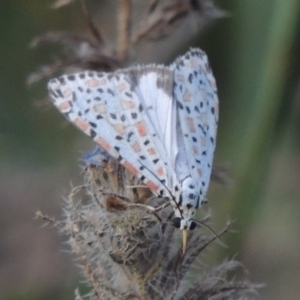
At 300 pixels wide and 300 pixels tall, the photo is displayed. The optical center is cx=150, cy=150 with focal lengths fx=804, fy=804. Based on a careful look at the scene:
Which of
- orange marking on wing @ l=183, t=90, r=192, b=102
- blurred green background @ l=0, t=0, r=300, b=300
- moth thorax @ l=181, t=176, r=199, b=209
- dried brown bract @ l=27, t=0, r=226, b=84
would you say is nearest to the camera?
moth thorax @ l=181, t=176, r=199, b=209

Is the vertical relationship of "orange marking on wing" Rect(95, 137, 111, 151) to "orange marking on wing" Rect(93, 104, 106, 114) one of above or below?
below

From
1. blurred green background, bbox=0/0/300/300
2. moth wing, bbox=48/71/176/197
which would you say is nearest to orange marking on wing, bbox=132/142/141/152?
moth wing, bbox=48/71/176/197

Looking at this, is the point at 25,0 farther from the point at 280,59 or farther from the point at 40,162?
the point at 280,59

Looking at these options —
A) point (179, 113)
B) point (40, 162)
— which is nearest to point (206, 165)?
point (179, 113)

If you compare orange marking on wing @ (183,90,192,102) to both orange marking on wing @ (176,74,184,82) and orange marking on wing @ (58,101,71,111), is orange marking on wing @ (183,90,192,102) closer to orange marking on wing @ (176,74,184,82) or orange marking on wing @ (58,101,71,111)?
orange marking on wing @ (176,74,184,82)

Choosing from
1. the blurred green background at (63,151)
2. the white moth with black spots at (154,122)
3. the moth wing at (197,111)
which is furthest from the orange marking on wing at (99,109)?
the blurred green background at (63,151)

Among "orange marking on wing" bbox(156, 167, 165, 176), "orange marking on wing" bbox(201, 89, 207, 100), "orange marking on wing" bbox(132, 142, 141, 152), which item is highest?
"orange marking on wing" bbox(201, 89, 207, 100)

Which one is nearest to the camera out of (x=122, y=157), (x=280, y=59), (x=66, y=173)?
(x=122, y=157)
